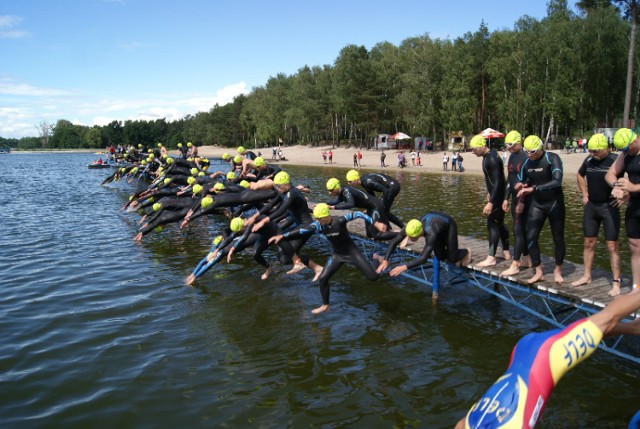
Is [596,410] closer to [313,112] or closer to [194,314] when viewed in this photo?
[194,314]

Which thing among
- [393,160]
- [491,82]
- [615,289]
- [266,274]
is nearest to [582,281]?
[615,289]

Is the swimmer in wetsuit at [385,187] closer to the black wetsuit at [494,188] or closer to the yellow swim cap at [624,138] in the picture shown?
the black wetsuit at [494,188]

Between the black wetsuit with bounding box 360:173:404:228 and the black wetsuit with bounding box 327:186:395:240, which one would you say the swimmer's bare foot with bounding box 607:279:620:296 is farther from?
the black wetsuit with bounding box 360:173:404:228

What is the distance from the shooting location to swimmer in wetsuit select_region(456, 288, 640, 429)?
2922 mm

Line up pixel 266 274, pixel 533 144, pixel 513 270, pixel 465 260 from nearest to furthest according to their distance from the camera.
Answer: pixel 533 144, pixel 513 270, pixel 465 260, pixel 266 274

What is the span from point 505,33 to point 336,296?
187 ft

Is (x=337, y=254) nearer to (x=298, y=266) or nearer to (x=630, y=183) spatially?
(x=298, y=266)

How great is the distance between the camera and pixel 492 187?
29.9 ft

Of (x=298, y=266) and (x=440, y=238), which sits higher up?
(x=440, y=238)

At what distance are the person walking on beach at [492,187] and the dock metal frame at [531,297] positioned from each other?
55 cm

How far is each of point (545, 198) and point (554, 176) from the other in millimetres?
413

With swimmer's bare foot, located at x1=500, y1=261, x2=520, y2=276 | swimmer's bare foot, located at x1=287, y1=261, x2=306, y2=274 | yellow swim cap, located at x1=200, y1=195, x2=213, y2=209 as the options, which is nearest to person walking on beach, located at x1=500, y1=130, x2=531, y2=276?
swimmer's bare foot, located at x1=500, y1=261, x2=520, y2=276

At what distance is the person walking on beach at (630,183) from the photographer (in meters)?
6.64

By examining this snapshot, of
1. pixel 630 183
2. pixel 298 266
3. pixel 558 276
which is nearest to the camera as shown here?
pixel 630 183
